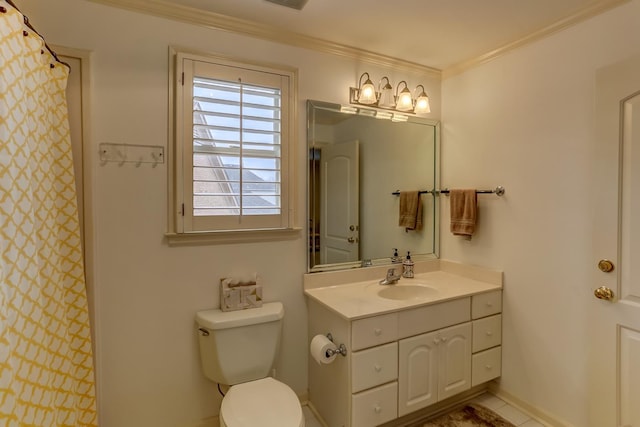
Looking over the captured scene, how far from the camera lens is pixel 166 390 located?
1703 millimetres

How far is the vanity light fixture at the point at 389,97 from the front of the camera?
2.12 m

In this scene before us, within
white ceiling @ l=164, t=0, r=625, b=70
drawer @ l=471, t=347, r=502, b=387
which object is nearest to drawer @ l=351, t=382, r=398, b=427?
drawer @ l=471, t=347, r=502, b=387

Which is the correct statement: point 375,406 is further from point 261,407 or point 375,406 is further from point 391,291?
point 391,291

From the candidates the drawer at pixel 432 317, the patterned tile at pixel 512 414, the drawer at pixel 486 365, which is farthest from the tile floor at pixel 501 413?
the drawer at pixel 432 317

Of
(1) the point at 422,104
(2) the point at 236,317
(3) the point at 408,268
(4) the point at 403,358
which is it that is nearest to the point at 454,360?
(4) the point at 403,358

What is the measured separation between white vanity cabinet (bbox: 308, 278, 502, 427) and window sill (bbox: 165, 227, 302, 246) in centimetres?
44

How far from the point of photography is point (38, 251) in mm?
1074

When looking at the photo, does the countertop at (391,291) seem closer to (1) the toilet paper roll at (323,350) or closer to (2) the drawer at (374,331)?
(2) the drawer at (374,331)

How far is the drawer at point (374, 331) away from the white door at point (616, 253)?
3.29 ft

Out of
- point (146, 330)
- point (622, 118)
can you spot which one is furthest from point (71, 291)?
point (622, 118)

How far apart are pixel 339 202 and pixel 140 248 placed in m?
1.18

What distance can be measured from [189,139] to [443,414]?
7.22ft

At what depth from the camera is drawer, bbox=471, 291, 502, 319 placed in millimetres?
1991

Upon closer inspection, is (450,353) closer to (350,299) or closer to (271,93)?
(350,299)
